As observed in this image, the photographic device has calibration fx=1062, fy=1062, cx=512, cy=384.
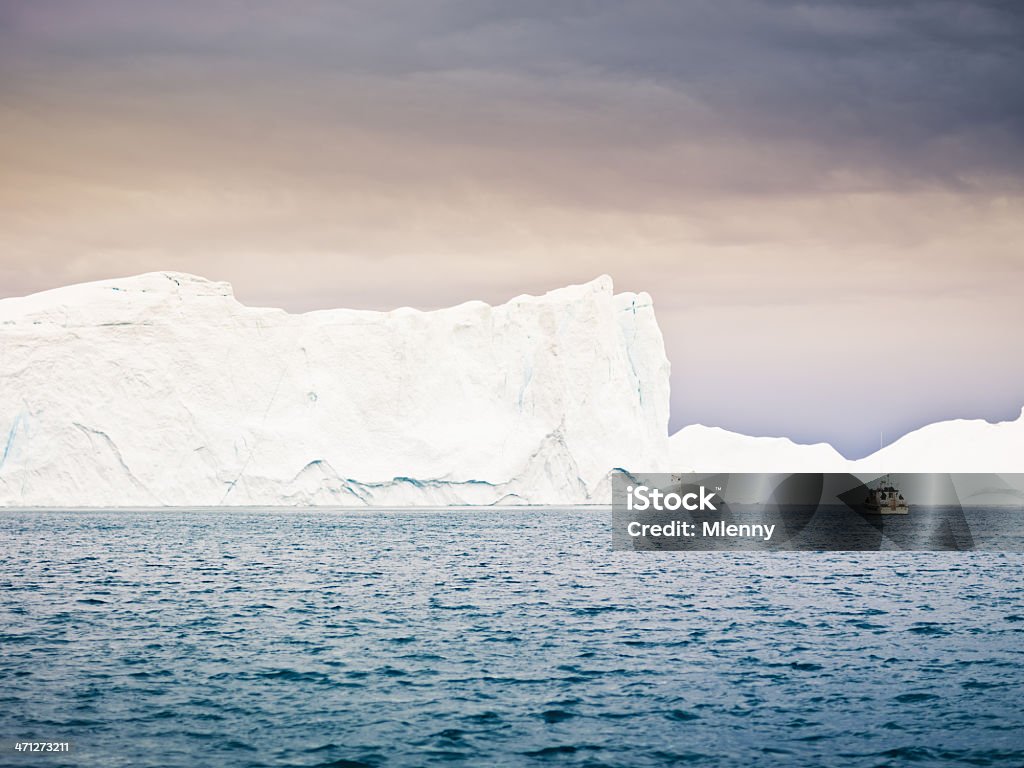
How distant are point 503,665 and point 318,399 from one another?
204 feet

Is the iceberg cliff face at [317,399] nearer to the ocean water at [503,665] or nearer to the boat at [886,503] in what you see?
the boat at [886,503]

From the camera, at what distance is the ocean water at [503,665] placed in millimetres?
13172

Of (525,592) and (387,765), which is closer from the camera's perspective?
(387,765)

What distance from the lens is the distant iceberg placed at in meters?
69.6

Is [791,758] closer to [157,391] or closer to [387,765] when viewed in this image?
[387,765]

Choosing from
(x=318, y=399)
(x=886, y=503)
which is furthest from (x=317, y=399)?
(x=886, y=503)

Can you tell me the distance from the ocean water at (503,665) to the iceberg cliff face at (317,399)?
34.0m

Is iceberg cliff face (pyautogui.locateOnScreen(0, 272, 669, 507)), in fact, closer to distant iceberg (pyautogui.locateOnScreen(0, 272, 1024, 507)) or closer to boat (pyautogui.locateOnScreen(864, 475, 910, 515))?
distant iceberg (pyautogui.locateOnScreen(0, 272, 1024, 507))

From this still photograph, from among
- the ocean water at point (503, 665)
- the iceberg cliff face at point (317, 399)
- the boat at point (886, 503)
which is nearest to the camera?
the ocean water at point (503, 665)

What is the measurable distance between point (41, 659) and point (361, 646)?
5560 mm

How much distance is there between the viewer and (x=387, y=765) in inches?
484

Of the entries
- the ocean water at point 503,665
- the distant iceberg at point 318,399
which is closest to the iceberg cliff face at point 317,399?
the distant iceberg at point 318,399

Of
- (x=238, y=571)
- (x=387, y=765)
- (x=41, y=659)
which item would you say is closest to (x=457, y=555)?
(x=238, y=571)

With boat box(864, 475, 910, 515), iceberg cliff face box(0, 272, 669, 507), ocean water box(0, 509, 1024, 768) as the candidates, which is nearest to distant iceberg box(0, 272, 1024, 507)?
iceberg cliff face box(0, 272, 669, 507)
